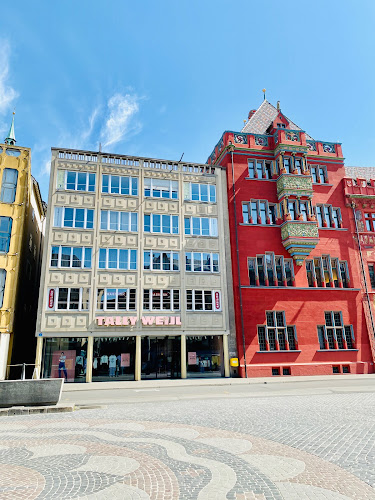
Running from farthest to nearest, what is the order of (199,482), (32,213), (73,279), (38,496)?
(32,213), (73,279), (199,482), (38,496)

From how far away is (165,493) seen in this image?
5.77m

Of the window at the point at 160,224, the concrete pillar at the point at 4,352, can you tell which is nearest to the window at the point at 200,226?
the window at the point at 160,224

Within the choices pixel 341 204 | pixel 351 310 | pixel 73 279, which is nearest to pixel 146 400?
pixel 73 279

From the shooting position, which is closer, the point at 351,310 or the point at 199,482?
the point at 199,482

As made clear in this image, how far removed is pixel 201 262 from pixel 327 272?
12.5m

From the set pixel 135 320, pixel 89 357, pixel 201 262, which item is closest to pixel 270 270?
pixel 201 262

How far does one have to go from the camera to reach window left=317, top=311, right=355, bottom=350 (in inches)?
1265

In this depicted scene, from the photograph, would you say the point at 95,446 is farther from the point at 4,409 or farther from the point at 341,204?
the point at 341,204

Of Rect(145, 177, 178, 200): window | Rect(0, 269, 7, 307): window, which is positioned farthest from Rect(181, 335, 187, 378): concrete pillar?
Rect(0, 269, 7, 307): window

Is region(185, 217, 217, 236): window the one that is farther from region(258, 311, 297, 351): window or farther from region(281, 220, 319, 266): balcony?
region(258, 311, 297, 351): window

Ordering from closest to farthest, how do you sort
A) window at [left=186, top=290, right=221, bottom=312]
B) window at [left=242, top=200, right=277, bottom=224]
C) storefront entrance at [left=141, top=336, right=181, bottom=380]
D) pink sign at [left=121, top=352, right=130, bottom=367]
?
→ pink sign at [left=121, top=352, right=130, bottom=367]
storefront entrance at [left=141, top=336, right=181, bottom=380]
window at [left=186, top=290, right=221, bottom=312]
window at [left=242, top=200, right=277, bottom=224]

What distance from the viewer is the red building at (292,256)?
31141mm

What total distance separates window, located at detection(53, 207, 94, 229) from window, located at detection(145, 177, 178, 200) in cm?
562

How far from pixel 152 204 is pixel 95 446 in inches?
997
